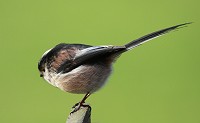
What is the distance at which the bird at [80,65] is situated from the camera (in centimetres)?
372

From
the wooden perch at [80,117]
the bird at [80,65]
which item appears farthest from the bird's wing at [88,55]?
the wooden perch at [80,117]

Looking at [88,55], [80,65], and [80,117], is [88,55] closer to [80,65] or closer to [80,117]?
[80,65]

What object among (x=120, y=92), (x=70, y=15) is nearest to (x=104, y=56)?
(x=120, y=92)

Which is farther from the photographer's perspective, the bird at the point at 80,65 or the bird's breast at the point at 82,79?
the bird's breast at the point at 82,79

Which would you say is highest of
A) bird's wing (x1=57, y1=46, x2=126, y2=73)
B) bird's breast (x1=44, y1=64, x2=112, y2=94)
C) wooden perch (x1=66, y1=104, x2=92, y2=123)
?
bird's wing (x1=57, y1=46, x2=126, y2=73)

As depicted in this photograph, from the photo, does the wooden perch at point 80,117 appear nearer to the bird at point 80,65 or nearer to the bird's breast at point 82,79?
the bird at point 80,65

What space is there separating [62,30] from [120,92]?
8.15ft

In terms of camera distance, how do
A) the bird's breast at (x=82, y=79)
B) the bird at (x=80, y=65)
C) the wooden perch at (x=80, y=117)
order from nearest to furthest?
the wooden perch at (x=80, y=117) < the bird at (x=80, y=65) < the bird's breast at (x=82, y=79)

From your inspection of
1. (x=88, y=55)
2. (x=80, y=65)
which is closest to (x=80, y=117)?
(x=88, y=55)

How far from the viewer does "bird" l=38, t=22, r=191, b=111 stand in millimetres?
3717

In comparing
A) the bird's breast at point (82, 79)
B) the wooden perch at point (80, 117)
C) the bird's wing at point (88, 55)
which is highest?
the bird's wing at point (88, 55)

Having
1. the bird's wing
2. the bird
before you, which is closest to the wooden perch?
the bird

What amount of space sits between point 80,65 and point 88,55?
0.57 ft

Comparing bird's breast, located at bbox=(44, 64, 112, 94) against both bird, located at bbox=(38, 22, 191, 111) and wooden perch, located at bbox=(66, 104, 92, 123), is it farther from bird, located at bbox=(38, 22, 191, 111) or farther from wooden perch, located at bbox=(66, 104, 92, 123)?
wooden perch, located at bbox=(66, 104, 92, 123)
